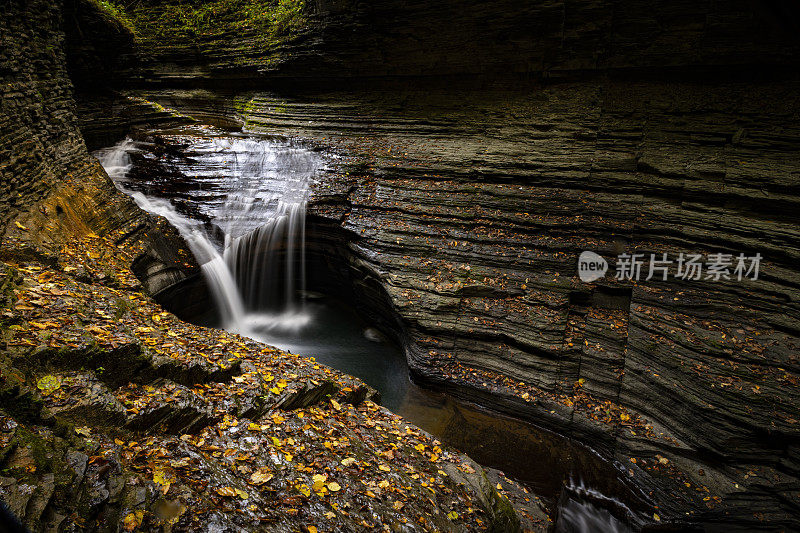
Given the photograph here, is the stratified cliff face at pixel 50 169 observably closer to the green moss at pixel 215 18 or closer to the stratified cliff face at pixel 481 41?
the stratified cliff face at pixel 481 41

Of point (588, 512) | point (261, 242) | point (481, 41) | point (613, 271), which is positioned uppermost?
point (481, 41)

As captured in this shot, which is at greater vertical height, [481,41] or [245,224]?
[481,41]

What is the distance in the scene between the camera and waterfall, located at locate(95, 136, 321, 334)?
956cm

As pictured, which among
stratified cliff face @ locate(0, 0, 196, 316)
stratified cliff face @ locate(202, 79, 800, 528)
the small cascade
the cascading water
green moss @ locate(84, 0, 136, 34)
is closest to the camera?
the small cascade

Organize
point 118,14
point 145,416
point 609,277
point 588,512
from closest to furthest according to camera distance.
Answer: point 145,416
point 588,512
point 609,277
point 118,14

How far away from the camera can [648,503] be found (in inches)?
213

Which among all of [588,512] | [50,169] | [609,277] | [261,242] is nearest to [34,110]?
[50,169]

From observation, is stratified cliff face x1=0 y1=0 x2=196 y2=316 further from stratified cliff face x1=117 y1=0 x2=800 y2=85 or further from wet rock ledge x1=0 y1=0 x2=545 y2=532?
stratified cliff face x1=117 y1=0 x2=800 y2=85

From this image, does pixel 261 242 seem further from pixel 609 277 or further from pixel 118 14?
pixel 118 14

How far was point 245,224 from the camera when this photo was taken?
9797 mm

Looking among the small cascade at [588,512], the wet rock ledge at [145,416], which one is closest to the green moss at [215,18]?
the wet rock ledge at [145,416]

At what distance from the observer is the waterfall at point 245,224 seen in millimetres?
9562

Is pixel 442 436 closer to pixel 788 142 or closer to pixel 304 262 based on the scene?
pixel 304 262

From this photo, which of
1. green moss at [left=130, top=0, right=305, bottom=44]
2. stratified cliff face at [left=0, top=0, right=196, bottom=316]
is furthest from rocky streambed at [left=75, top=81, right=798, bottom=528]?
green moss at [left=130, top=0, right=305, bottom=44]
